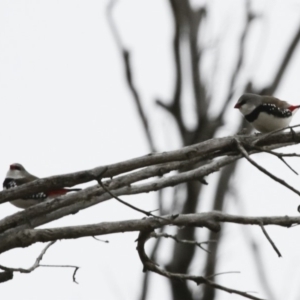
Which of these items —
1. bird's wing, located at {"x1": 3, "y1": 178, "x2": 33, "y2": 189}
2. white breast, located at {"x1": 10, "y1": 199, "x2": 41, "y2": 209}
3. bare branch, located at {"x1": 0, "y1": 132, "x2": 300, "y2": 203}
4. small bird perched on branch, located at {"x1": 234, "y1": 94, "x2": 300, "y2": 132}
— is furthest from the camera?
bird's wing, located at {"x1": 3, "y1": 178, "x2": 33, "y2": 189}

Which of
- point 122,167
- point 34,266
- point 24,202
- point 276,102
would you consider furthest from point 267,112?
point 34,266

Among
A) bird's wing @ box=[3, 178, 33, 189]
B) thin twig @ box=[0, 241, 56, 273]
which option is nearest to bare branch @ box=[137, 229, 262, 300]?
thin twig @ box=[0, 241, 56, 273]

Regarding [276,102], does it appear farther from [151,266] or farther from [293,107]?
[151,266]

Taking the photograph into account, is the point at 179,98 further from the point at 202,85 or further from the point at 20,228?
the point at 20,228

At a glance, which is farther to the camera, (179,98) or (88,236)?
(179,98)

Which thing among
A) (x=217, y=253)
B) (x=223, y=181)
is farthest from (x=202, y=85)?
Result: (x=217, y=253)

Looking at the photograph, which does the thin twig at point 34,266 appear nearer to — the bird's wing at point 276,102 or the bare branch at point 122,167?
the bare branch at point 122,167

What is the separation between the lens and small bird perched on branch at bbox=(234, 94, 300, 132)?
6184 mm

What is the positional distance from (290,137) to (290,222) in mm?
544

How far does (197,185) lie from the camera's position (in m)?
6.66

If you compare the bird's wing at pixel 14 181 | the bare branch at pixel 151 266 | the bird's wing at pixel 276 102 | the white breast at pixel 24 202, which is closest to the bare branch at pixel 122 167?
the bare branch at pixel 151 266

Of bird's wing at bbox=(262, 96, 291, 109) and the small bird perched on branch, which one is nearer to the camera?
the small bird perched on branch

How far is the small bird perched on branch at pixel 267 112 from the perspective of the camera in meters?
6.18

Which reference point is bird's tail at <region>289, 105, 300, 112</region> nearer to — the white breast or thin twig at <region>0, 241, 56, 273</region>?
the white breast
